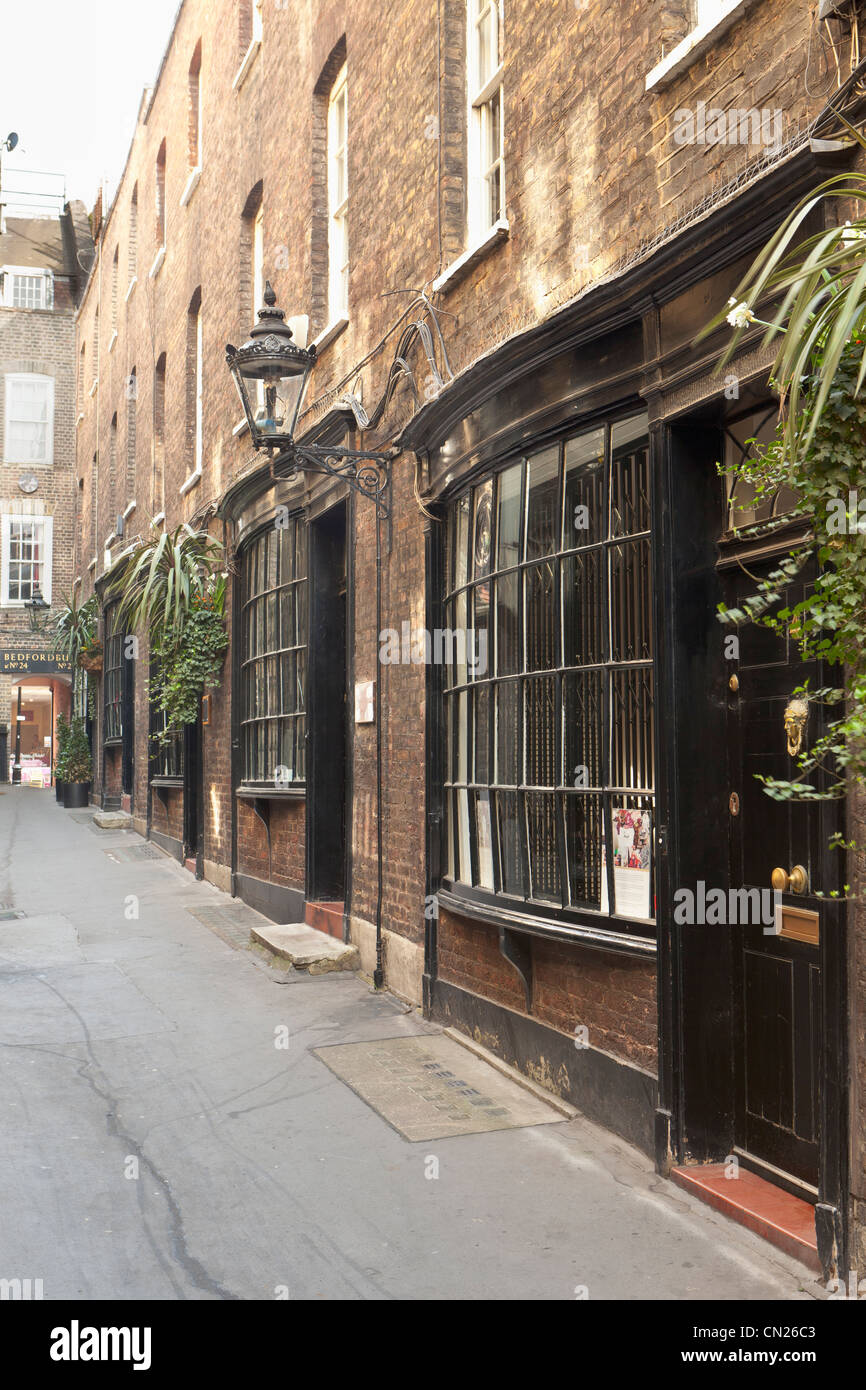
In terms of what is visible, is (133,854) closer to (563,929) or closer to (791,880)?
(563,929)

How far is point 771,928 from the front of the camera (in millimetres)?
4512

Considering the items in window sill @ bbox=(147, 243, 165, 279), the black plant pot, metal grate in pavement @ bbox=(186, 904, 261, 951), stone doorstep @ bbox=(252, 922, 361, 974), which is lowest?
metal grate in pavement @ bbox=(186, 904, 261, 951)

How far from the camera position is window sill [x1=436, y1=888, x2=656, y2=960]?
505cm

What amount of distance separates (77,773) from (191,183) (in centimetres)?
1281

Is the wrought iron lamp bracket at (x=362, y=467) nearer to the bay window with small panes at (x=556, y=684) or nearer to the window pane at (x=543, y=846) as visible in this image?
the bay window with small panes at (x=556, y=684)

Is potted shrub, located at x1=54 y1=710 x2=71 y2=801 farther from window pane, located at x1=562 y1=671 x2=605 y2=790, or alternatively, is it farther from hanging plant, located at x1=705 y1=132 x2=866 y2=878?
hanging plant, located at x1=705 y1=132 x2=866 y2=878

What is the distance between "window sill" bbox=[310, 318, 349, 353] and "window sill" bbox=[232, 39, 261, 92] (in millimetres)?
3774

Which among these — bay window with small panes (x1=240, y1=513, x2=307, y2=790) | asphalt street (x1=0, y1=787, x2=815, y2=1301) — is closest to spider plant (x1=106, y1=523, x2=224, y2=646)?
bay window with small panes (x1=240, y1=513, x2=307, y2=790)

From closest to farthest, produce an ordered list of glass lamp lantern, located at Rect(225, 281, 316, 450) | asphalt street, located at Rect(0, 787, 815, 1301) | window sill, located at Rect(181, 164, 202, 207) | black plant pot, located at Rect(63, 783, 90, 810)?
asphalt street, located at Rect(0, 787, 815, 1301) → glass lamp lantern, located at Rect(225, 281, 316, 450) → window sill, located at Rect(181, 164, 202, 207) → black plant pot, located at Rect(63, 783, 90, 810)

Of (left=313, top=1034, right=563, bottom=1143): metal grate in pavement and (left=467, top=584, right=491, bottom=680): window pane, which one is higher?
(left=467, top=584, right=491, bottom=680): window pane

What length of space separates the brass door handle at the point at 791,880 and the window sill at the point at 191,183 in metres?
12.6

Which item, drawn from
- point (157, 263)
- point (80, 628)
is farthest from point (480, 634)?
point (80, 628)

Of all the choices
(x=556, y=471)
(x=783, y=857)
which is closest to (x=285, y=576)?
(x=556, y=471)

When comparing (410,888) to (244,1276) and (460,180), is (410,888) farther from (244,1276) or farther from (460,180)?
(460,180)
